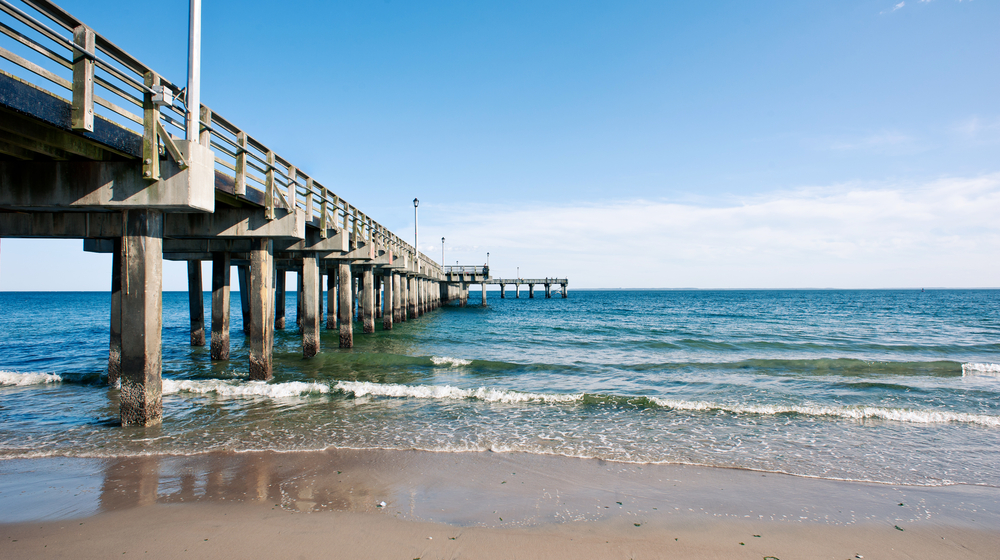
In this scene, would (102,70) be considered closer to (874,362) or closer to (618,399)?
(618,399)

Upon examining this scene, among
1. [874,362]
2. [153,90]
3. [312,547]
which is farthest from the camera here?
[874,362]

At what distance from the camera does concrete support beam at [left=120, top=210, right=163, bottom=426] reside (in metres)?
6.38

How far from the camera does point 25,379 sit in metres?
11.7

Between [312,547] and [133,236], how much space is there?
4.74 meters

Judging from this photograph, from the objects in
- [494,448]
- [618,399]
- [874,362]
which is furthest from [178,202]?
[874,362]

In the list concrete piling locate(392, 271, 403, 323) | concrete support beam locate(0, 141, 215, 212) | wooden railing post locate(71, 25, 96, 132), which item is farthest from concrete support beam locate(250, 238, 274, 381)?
concrete piling locate(392, 271, 403, 323)

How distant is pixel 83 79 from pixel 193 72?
190cm

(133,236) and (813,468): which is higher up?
(133,236)

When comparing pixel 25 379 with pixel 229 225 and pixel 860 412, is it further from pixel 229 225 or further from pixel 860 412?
pixel 860 412

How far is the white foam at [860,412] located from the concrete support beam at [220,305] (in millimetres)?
11783

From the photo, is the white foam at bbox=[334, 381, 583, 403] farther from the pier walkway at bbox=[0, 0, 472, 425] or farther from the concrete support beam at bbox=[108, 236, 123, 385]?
the concrete support beam at bbox=[108, 236, 123, 385]

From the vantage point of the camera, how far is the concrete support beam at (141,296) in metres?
6.38

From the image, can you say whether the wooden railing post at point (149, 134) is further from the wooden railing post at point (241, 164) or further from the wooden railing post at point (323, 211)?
the wooden railing post at point (323, 211)

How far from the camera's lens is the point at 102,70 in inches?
212
